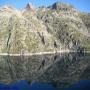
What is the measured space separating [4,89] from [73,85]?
111 ft

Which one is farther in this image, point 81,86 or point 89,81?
point 89,81

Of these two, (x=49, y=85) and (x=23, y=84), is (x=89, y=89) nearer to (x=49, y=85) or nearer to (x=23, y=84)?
(x=49, y=85)

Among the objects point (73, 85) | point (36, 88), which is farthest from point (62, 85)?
point (36, 88)

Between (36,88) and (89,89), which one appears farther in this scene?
(36,88)

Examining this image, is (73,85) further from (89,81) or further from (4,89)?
(4,89)

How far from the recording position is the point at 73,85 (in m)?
127

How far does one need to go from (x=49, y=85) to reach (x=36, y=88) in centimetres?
890

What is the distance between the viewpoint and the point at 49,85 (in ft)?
431

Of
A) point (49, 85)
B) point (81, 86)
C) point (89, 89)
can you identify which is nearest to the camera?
point (89, 89)

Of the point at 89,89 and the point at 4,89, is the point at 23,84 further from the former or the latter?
the point at 89,89

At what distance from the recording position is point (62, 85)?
12975 centimetres

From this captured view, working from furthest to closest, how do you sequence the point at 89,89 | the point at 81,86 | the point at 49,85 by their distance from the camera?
the point at 49,85
the point at 81,86
the point at 89,89

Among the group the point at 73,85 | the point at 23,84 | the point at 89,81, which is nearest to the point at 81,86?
the point at 73,85

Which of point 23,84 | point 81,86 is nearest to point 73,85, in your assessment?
point 81,86
